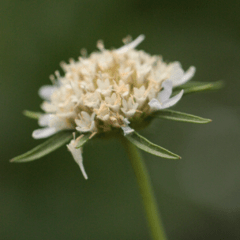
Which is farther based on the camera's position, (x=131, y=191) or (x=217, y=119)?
(x=217, y=119)

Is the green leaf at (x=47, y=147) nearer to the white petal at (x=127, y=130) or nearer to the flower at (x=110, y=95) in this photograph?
the flower at (x=110, y=95)

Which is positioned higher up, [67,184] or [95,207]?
[67,184]

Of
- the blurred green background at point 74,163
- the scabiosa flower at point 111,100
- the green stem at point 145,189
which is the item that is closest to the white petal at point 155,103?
the scabiosa flower at point 111,100

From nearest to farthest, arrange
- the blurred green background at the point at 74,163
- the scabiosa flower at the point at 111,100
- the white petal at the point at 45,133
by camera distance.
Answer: the scabiosa flower at the point at 111,100, the white petal at the point at 45,133, the blurred green background at the point at 74,163

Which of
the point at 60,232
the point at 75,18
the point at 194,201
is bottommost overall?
the point at 194,201

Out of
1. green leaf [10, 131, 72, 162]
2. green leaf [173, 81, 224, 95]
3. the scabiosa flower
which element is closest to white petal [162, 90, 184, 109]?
the scabiosa flower

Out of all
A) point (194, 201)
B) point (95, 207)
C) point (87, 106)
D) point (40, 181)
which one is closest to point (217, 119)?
point (194, 201)

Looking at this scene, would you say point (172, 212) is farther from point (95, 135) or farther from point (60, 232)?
point (95, 135)

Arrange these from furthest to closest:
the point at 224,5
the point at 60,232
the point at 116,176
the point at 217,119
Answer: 1. the point at 217,119
2. the point at 224,5
3. the point at 116,176
4. the point at 60,232
